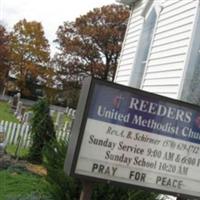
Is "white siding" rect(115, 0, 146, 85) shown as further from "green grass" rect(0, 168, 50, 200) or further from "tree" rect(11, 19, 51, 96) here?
"tree" rect(11, 19, 51, 96)

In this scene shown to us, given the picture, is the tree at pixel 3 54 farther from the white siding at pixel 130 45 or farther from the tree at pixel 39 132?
the tree at pixel 39 132

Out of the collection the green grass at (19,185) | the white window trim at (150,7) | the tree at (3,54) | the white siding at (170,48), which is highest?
the tree at (3,54)

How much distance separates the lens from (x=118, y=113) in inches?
171

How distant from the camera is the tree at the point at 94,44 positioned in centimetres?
5519

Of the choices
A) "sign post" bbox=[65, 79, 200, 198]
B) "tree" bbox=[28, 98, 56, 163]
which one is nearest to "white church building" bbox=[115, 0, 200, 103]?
"tree" bbox=[28, 98, 56, 163]

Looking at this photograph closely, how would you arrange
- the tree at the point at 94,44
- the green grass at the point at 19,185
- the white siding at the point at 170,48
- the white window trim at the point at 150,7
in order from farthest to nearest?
the tree at the point at 94,44 → the white window trim at the point at 150,7 → the white siding at the point at 170,48 → the green grass at the point at 19,185

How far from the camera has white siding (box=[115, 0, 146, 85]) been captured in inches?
490

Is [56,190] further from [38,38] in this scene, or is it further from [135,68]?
[38,38]

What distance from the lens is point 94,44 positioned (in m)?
56.9

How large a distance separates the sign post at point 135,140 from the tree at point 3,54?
52.5 metres

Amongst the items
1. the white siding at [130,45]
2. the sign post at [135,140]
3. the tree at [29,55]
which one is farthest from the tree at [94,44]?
the sign post at [135,140]

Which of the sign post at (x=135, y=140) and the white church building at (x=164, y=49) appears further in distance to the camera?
the white church building at (x=164, y=49)

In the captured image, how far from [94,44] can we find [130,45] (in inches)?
1738

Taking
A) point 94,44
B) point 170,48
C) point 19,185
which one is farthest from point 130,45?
point 94,44
